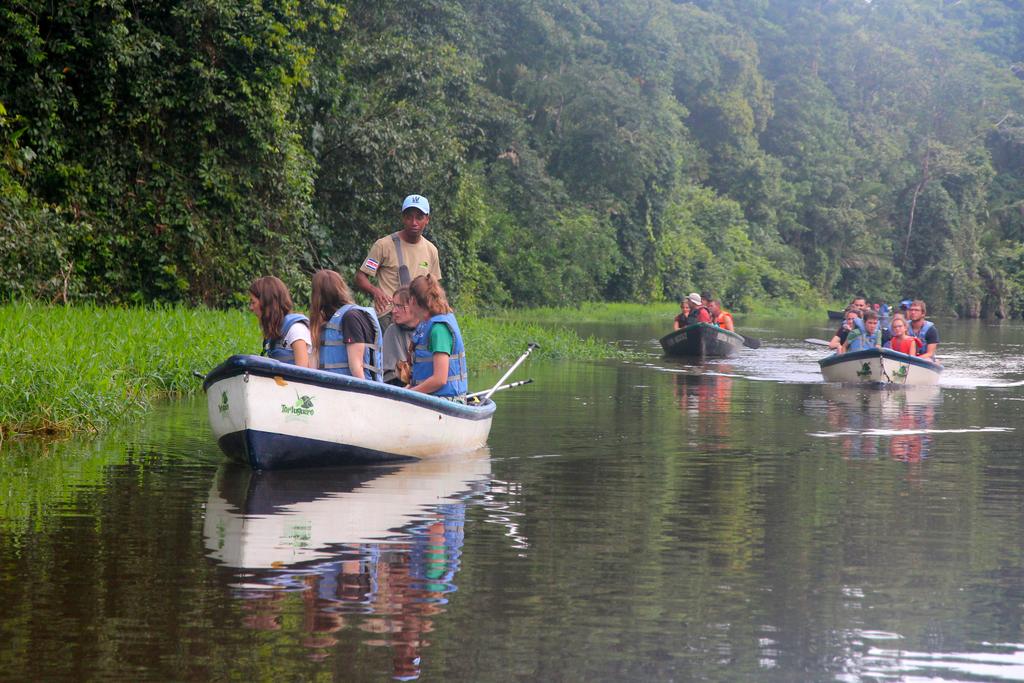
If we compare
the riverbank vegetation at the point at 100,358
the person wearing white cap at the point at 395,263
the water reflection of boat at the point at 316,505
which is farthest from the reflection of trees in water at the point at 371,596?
the riverbank vegetation at the point at 100,358

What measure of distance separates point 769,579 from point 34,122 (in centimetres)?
1515

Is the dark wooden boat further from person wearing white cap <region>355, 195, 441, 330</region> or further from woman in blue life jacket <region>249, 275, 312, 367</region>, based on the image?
woman in blue life jacket <region>249, 275, 312, 367</region>

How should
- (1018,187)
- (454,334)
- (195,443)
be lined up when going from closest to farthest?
1. (454,334)
2. (195,443)
3. (1018,187)

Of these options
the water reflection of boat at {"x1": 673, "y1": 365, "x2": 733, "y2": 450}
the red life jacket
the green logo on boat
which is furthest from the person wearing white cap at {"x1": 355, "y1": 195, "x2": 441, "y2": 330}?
the red life jacket

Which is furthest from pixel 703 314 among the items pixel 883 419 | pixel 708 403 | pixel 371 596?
pixel 371 596

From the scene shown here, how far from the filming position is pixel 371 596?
18.7ft

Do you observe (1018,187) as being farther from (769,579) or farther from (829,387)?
(769,579)

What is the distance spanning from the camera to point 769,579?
618cm

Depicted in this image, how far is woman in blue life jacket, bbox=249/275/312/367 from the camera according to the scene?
9.64 metres

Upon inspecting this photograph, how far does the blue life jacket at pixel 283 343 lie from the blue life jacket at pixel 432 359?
89cm

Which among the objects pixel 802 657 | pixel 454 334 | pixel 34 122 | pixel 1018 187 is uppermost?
pixel 1018 187

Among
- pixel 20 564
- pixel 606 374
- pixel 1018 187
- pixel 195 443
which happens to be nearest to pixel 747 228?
pixel 1018 187

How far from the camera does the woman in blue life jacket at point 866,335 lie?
2195 centimetres

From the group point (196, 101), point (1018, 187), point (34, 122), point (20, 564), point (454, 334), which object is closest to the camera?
point (20, 564)
